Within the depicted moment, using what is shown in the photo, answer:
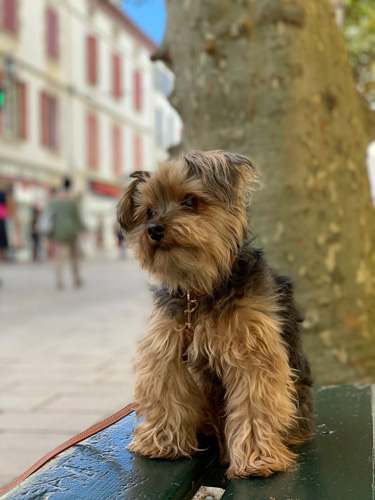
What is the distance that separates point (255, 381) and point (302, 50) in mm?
2848

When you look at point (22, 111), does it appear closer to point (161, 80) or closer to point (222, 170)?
point (161, 80)

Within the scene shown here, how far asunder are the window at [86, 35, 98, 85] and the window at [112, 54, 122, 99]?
2.63 meters

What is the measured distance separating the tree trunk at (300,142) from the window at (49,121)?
25.3 metres

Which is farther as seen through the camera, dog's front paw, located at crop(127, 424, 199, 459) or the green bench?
dog's front paw, located at crop(127, 424, 199, 459)

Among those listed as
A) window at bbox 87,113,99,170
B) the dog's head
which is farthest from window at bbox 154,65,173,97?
the dog's head

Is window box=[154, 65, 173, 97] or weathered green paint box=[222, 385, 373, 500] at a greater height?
window box=[154, 65, 173, 97]

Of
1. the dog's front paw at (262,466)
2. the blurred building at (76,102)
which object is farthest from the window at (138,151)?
the dog's front paw at (262,466)

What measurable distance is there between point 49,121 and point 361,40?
19.2m

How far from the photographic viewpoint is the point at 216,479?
187 centimetres

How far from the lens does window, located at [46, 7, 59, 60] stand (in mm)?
28844

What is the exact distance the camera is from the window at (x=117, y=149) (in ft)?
120

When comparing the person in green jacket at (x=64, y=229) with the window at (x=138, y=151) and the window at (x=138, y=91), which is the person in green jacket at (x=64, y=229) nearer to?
the window at (x=138, y=151)

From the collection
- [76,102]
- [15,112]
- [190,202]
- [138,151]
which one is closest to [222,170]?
[190,202]

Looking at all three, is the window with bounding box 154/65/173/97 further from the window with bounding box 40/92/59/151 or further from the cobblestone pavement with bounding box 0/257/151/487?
the cobblestone pavement with bounding box 0/257/151/487
